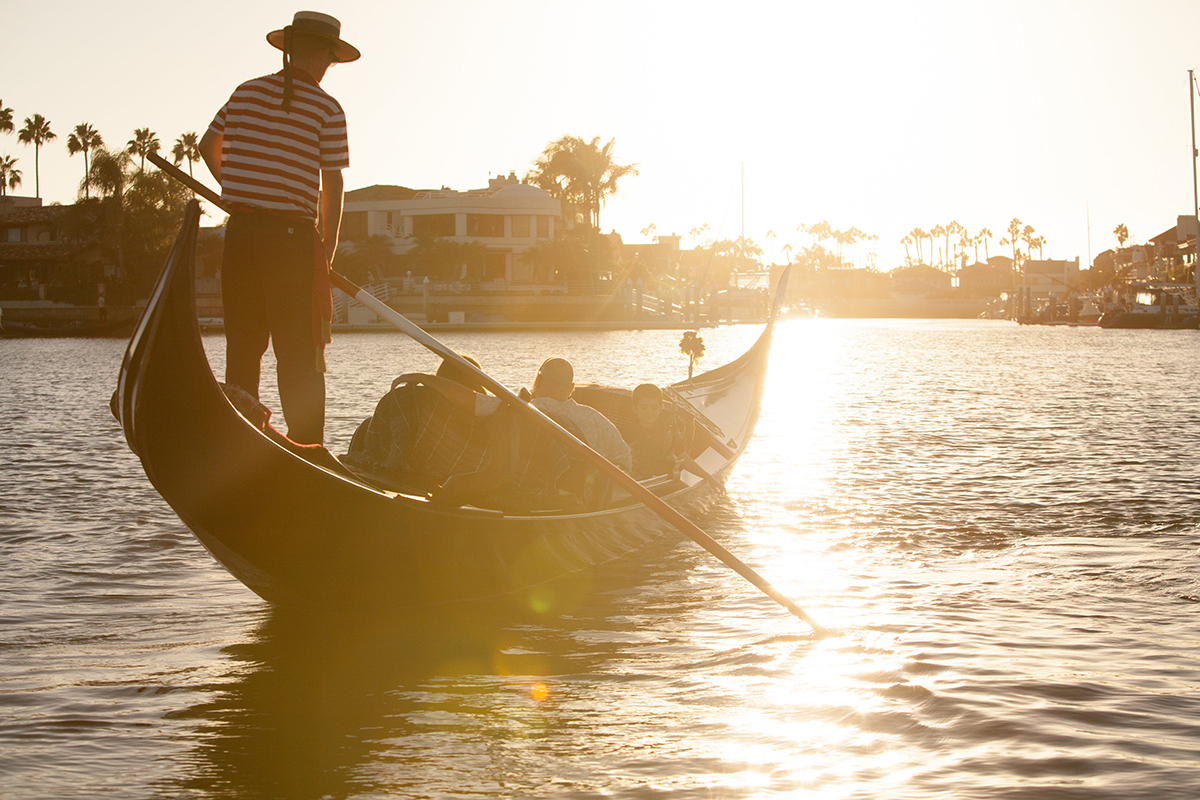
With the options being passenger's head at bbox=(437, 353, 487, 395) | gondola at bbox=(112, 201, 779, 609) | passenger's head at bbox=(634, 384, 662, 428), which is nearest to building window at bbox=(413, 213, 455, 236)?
passenger's head at bbox=(634, 384, 662, 428)

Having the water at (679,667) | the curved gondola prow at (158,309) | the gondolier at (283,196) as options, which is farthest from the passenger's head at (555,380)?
the curved gondola prow at (158,309)

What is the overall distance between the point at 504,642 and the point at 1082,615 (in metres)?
2.60

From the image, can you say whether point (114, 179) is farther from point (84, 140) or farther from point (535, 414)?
point (535, 414)

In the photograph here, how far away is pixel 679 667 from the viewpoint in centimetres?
454

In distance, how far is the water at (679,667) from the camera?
346 cm

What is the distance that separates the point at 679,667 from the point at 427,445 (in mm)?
1713

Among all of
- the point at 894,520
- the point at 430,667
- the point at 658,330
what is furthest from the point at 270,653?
the point at 658,330

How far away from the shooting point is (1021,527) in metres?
7.53

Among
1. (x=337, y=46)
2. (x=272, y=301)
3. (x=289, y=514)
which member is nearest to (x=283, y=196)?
(x=272, y=301)

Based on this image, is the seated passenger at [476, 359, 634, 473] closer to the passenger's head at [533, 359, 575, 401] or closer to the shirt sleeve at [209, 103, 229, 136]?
the passenger's head at [533, 359, 575, 401]

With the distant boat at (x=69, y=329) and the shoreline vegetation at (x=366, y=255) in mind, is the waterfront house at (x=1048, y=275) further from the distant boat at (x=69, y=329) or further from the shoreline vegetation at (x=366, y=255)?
the distant boat at (x=69, y=329)

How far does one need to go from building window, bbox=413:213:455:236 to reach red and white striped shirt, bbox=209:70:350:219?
5325 centimetres

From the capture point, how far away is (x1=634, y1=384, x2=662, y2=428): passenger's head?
7.30 m

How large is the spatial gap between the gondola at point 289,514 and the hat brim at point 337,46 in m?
1.16
